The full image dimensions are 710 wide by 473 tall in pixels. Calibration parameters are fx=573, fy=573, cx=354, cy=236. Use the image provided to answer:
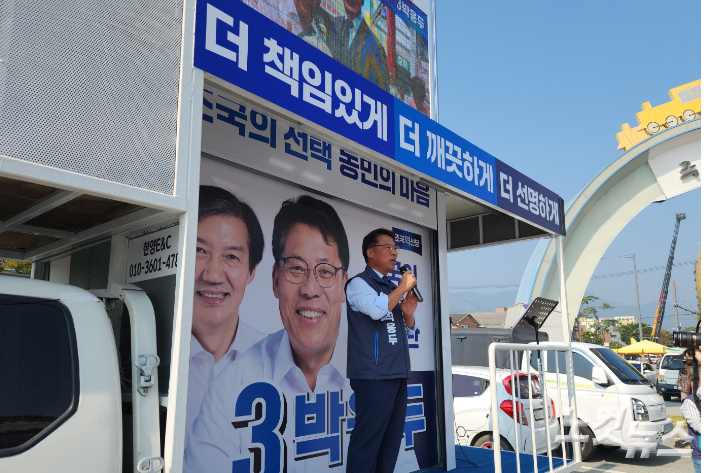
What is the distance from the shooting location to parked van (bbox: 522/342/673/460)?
7902 mm

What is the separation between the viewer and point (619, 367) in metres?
8.55

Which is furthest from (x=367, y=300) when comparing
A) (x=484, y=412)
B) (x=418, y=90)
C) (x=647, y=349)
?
(x=647, y=349)

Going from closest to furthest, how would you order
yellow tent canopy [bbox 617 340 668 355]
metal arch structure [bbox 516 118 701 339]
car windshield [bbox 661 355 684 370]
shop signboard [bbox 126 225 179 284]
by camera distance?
shop signboard [bbox 126 225 179 284] < metal arch structure [bbox 516 118 701 339] < car windshield [bbox 661 355 684 370] < yellow tent canopy [bbox 617 340 668 355]

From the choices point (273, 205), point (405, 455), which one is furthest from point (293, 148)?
point (405, 455)

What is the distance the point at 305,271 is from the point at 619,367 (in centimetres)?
599

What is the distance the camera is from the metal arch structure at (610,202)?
18.0 meters

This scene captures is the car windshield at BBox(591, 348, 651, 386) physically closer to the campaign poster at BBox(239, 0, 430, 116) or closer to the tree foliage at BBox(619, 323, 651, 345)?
the campaign poster at BBox(239, 0, 430, 116)

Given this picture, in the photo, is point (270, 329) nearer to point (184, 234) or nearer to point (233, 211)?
point (233, 211)

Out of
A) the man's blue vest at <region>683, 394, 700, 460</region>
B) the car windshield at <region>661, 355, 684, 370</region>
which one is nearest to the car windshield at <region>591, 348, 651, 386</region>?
the man's blue vest at <region>683, 394, 700, 460</region>

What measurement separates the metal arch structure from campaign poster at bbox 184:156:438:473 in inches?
557

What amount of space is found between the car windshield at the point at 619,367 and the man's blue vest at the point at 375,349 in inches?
215

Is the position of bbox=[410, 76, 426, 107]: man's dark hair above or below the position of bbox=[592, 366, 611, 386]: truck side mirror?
above

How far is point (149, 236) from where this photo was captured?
2.88 m
